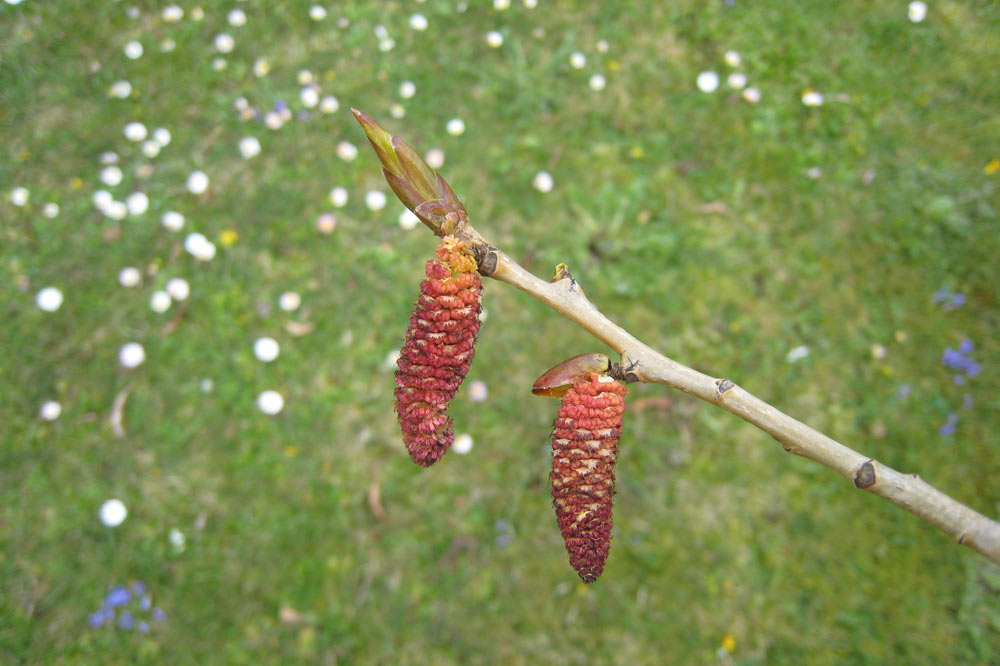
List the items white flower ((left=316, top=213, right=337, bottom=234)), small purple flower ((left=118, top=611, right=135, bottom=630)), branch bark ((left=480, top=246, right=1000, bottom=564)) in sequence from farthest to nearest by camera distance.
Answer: white flower ((left=316, top=213, right=337, bottom=234)) → small purple flower ((left=118, top=611, right=135, bottom=630)) → branch bark ((left=480, top=246, right=1000, bottom=564))

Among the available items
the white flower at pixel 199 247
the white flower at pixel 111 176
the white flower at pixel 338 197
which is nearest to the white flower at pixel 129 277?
the white flower at pixel 199 247

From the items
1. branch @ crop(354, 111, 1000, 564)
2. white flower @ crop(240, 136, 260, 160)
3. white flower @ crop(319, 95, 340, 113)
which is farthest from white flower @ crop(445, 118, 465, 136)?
branch @ crop(354, 111, 1000, 564)

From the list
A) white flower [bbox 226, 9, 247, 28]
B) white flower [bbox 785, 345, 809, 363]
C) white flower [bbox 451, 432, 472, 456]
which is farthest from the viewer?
white flower [bbox 226, 9, 247, 28]

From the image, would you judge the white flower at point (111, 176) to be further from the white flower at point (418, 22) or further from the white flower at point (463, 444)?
the white flower at point (463, 444)

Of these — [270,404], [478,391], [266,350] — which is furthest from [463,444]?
[266,350]

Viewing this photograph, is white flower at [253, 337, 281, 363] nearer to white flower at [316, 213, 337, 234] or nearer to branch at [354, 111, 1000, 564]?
white flower at [316, 213, 337, 234]

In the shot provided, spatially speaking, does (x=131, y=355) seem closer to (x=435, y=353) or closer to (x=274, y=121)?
(x=274, y=121)
